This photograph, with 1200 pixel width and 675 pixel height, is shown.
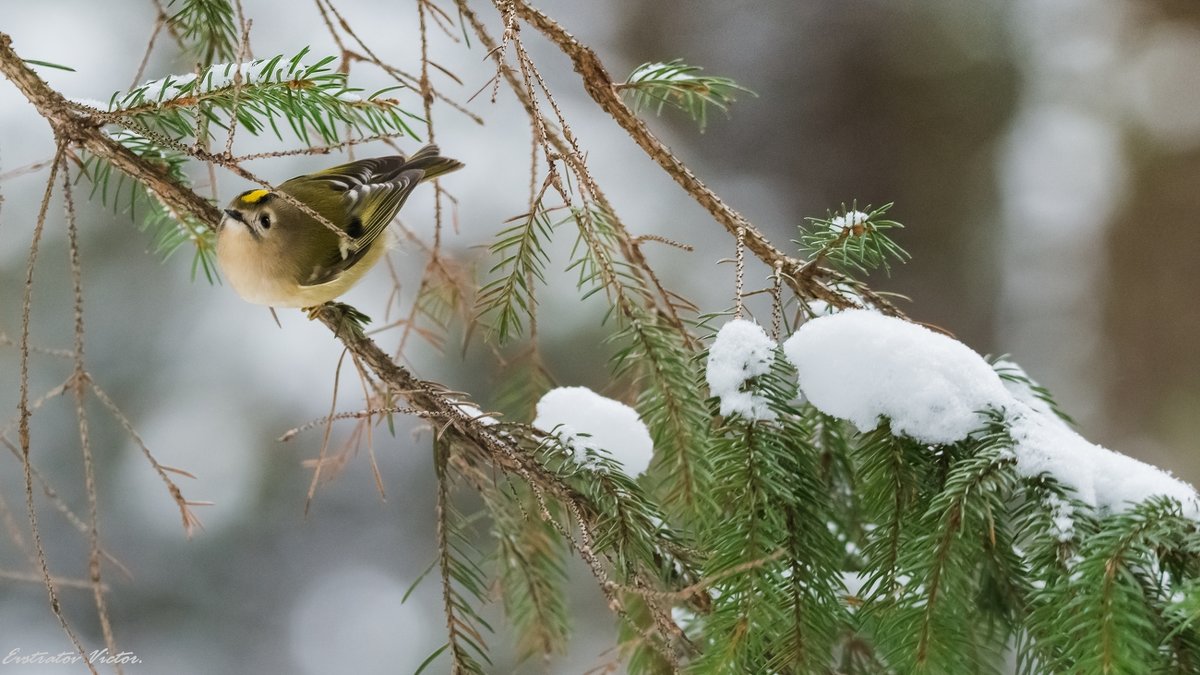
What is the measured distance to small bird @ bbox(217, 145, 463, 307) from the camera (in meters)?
1.29

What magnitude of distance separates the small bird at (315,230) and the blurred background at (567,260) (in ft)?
2.53

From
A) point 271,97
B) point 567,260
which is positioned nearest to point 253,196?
point 271,97

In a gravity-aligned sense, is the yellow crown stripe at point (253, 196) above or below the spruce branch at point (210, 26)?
below

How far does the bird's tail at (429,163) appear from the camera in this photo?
154 cm

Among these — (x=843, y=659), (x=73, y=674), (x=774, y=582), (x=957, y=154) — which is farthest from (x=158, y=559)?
(x=957, y=154)

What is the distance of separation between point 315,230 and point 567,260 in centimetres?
131

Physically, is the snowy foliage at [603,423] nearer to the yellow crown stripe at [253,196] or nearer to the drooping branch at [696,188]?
the drooping branch at [696,188]

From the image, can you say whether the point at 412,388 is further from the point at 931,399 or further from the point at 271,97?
the point at 931,399

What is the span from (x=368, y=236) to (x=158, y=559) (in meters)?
1.70

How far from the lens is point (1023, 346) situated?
3.22m

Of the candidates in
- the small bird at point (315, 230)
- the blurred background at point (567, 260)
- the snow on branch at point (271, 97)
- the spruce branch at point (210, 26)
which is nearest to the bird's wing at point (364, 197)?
the small bird at point (315, 230)

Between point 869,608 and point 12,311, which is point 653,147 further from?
point 12,311

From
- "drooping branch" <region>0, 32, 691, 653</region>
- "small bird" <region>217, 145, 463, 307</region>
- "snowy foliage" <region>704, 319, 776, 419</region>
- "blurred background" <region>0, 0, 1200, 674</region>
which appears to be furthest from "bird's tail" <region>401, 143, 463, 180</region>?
"snowy foliage" <region>704, 319, 776, 419</region>

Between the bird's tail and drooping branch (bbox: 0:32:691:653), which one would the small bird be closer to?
the bird's tail
